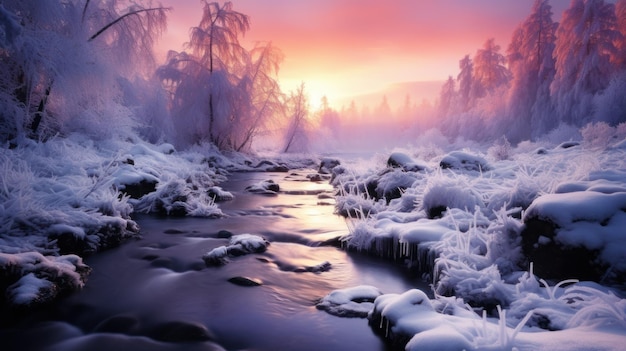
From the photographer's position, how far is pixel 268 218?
28.8ft

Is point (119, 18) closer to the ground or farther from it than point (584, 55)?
closer to the ground

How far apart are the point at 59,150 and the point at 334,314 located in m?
8.48

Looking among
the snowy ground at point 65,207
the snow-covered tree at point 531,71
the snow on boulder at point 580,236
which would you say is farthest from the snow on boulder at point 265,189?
the snow-covered tree at point 531,71

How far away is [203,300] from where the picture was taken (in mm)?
4047

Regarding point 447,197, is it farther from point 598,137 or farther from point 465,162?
point 598,137

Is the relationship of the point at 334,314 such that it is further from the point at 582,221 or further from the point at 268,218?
the point at 268,218

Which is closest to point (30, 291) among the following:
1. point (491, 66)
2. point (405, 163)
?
point (405, 163)

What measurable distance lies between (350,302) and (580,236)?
7.84 feet

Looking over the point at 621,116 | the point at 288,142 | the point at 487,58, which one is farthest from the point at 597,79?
the point at 288,142

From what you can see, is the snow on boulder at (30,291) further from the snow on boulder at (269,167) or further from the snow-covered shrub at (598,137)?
the snow on boulder at (269,167)

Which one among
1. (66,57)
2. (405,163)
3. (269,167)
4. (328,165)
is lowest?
(269,167)

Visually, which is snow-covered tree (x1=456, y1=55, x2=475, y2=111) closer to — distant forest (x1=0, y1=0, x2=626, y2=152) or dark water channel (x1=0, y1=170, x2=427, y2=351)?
distant forest (x1=0, y1=0, x2=626, y2=152)

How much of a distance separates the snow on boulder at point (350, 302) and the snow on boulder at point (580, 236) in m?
1.83

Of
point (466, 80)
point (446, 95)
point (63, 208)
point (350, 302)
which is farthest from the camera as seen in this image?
point (446, 95)
